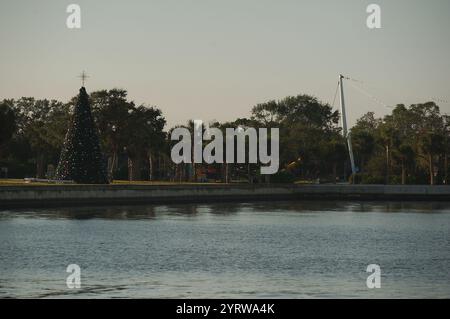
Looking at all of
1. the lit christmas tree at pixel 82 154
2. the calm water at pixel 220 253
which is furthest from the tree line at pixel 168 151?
the calm water at pixel 220 253

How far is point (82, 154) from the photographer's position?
121m

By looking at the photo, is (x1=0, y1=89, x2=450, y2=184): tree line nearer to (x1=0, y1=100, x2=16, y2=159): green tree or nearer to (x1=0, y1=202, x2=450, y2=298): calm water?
(x1=0, y1=100, x2=16, y2=159): green tree

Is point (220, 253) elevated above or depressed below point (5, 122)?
below

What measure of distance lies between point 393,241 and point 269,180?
93897 millimetres

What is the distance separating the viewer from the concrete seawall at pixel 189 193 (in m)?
104

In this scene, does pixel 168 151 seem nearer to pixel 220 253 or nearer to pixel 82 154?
pixel 82 154

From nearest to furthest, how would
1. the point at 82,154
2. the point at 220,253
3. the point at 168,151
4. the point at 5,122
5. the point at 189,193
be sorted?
the point at 220,253
the point at 82,154
the point at 189,193
the point at 5,122
the point at 168,151

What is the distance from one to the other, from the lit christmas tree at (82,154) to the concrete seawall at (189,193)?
515 centimetres

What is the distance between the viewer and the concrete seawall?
104 m

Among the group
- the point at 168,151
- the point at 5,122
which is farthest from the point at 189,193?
the point at 168,151

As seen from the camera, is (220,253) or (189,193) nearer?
(220,253)

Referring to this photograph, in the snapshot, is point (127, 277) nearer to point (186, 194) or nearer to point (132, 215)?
point (132, 215)

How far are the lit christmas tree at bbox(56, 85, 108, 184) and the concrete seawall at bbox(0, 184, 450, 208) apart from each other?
515cm

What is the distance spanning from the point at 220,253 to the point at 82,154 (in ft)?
204
